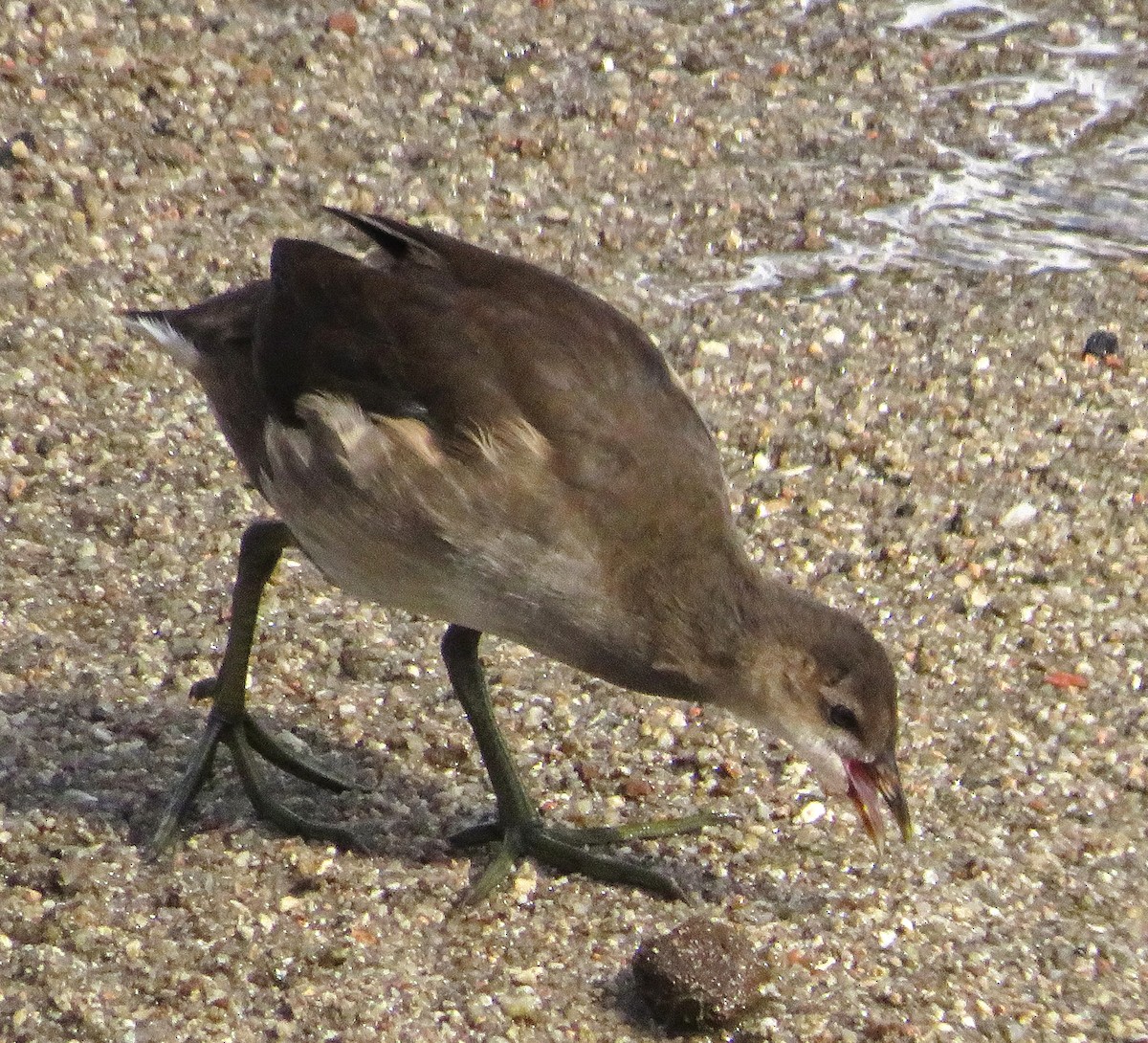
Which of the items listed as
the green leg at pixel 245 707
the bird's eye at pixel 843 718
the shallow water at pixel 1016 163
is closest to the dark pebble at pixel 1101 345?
the shallow water at pixel 1016 163

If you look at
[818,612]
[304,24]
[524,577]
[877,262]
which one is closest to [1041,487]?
[877,262]

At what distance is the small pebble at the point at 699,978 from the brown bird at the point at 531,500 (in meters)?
0.52

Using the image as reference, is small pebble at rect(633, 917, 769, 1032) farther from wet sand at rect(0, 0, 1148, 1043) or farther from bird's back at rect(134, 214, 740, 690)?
bird's back at rect(134, 214, 740, 690)

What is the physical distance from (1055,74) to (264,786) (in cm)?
601

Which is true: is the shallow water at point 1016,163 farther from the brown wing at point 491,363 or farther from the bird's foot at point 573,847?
the bird's foot at point 573,847

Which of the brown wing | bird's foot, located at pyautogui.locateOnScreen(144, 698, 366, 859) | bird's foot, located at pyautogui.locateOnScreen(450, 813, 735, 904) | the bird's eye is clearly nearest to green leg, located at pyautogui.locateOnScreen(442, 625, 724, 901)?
bird's foot, located at pyautogui.locateOnScreen(450, 813, 735, 904)

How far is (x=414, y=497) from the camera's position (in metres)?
4.75

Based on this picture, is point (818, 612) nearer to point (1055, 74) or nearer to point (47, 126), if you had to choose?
point (47, 126)

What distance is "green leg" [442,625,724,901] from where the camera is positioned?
16.8 feet

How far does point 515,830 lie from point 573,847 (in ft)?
0.56

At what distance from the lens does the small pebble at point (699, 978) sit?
4.48 metres

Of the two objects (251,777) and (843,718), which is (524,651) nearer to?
(251,777)

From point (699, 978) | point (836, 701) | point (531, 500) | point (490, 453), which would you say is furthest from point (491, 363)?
point (699, 978)

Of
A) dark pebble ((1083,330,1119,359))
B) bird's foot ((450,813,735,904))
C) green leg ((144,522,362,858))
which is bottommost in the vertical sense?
bird's foot ((450,813,735,904))
